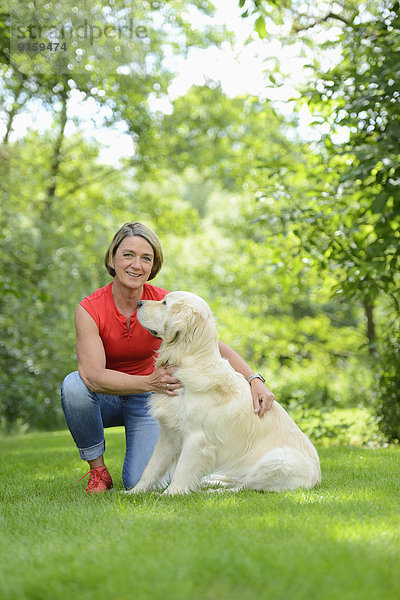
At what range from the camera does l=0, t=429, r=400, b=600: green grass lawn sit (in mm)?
1872

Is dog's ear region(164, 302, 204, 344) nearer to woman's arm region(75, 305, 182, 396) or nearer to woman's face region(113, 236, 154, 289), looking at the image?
woman's arm region(75, 305, 182, 396)

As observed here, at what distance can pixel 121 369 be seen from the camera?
14.0 feet

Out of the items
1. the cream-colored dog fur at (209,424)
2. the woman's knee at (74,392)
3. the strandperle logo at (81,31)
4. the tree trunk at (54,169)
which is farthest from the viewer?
the tree trunk at (54,169)

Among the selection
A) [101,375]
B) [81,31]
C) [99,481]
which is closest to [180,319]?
[101,375]

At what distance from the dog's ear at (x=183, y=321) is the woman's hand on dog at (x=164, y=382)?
240 millimetres

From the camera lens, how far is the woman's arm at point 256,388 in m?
3.77

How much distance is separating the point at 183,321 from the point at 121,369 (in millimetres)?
867

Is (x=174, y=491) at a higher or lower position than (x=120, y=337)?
lower

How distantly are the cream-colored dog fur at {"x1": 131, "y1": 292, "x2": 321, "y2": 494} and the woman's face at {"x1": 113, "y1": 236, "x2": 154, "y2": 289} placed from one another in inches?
13.3

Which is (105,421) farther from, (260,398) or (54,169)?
(54,169)

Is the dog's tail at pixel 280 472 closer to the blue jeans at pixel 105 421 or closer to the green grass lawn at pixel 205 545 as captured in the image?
the green grass lawn at pixel 205 545

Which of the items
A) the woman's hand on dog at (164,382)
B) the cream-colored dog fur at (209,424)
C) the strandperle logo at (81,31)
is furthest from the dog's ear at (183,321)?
the strandperle logo at (81,31)

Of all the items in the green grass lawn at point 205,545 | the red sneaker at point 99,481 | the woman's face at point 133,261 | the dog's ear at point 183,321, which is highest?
the woman's face at point 133,261

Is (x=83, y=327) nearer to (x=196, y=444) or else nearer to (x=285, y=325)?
(x=196, y=444)
